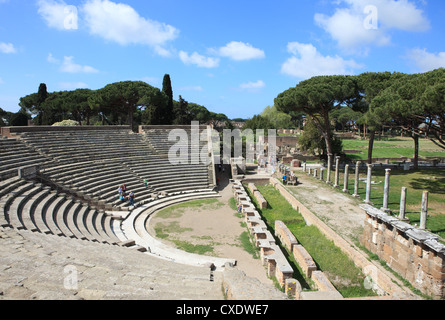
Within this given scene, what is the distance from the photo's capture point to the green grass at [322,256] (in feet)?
29.2

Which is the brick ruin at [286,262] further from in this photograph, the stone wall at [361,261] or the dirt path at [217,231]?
the stone wall at [361,261]

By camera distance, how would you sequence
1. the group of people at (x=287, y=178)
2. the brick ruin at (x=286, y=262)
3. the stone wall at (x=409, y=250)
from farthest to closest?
the group of people at (x=287, y=178) → the brick ruin at (x=286, y=262) → the stone wall at (x=409, y=250)

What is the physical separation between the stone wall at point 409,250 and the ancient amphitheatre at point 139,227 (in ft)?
0.48

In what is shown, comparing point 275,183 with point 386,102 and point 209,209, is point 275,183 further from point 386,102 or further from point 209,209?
point 386,102

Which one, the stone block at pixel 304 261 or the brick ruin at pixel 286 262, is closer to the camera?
the brick ruin at pixel 286 262

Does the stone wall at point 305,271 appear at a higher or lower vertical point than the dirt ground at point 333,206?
lower

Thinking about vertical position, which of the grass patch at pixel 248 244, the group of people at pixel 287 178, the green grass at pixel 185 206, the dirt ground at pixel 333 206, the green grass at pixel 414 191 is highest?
the group of people at pixel 287 178

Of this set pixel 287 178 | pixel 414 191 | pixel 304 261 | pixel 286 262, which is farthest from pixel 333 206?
pixel 286 262

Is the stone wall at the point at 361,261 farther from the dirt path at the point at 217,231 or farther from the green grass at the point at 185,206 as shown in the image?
the green grass at the point at 185,206

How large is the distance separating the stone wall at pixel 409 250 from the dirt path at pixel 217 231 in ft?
12.6

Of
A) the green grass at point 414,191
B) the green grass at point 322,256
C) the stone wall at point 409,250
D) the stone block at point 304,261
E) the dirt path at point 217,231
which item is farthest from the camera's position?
the green grass at point 414,191

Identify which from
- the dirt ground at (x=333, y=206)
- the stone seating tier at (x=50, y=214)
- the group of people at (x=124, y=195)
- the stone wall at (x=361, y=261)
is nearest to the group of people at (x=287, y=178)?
the dirt ground at (x=333, y=206)

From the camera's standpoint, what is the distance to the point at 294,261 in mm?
10547

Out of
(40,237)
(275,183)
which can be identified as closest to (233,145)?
(275,183)
